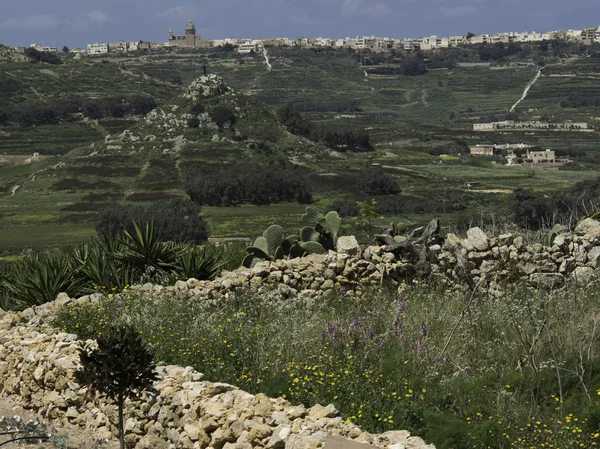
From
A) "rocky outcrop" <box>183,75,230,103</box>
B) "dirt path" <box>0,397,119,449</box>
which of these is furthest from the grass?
"rocky outcrop" <box>183,75,230,103</box>

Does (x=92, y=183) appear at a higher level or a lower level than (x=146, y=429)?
lower

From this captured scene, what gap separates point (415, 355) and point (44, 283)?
20.0 feet

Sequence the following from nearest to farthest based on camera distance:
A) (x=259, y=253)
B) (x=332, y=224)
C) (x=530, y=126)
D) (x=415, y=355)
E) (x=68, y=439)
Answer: (x=415, y=355), (x=68, y=439), (x=259, y=253), (x=332, y=224), (x=530, y=126)

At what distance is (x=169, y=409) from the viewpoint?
7586 mm

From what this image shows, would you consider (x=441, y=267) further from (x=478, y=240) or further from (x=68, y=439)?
(x=68, y=439)

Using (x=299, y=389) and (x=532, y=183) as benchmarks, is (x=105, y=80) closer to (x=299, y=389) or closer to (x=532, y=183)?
(x=532, y=183)

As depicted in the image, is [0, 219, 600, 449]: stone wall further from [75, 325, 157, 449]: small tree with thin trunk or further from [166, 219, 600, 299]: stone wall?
[75, 325, 157, 449]: small tree with thin trunk

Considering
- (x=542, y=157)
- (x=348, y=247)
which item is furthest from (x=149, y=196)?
(x=348, y=247)

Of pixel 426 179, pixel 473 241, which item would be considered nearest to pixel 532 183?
pixel 426 179

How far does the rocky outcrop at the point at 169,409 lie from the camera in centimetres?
638

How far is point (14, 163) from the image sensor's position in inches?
3816

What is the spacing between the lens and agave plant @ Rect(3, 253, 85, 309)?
40.0 ft

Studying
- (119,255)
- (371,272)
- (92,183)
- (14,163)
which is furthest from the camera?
(14,163)

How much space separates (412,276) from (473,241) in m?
0.90
